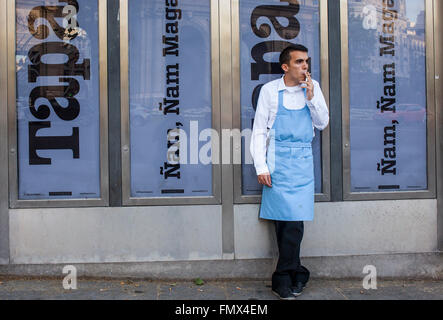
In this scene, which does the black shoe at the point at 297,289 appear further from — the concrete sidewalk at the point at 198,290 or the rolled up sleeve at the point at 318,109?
the rolled up sleeve at the point at 318,109

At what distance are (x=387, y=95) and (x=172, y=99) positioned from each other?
223 centimetres

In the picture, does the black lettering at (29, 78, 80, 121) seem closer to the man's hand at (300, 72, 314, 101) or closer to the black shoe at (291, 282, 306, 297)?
the man's hand at (300, 72, 314, 101)

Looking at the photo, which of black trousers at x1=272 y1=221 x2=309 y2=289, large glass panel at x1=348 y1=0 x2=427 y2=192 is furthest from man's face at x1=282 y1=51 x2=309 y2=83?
black trousers at x1=272 y1=221 x2=309 y2=289

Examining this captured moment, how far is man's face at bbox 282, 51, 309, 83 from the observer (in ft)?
14.7

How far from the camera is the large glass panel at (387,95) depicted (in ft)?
16.5

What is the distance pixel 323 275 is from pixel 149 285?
1744 mm

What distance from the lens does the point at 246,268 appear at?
488 cm

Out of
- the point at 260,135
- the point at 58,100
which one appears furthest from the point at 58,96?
the point at 260,135

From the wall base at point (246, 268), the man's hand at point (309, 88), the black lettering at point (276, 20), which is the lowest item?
the wall base at point (246, 268)

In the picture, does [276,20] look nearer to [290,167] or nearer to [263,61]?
[263,61]

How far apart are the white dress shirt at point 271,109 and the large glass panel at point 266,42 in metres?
0.34

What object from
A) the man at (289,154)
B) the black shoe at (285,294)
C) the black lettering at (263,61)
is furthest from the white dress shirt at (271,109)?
the black shoe at (285,294)
